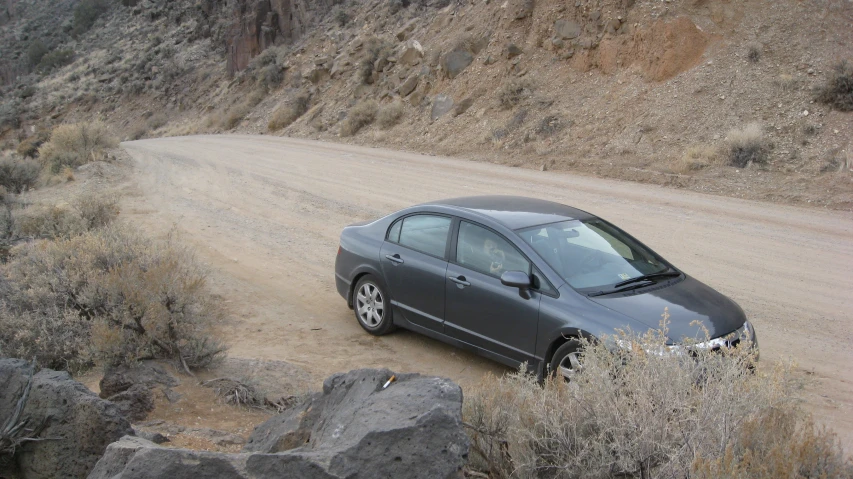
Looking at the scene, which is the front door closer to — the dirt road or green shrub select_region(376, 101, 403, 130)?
the dirt road

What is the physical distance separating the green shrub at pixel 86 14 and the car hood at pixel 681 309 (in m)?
74.9

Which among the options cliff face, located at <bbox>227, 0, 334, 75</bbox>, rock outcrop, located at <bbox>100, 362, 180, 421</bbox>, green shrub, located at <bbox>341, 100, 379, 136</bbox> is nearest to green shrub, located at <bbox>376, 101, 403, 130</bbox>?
green shrub, located at <bbox>341, 100, 379, 136</bbox>

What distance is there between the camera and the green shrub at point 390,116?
1038 inches

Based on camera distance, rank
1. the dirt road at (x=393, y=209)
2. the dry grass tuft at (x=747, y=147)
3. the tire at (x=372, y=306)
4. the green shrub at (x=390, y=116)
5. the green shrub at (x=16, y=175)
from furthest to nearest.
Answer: the green shrub at (x=390, y=116)
the green shrub at (x=16, y=175)
the dry grass tuft at (x=747, y=147)
the tire at (x=372, y=306)
the dirt road at (x=393, y=209)

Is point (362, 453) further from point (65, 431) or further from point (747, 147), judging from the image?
point (747, 147)

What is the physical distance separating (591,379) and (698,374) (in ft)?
1.83

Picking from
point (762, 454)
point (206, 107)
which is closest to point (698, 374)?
point (762, 454)

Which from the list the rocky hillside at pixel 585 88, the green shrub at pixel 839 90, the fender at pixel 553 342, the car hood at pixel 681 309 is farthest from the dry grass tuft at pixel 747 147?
the fender at pixel 553 342

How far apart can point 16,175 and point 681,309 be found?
16.1 m

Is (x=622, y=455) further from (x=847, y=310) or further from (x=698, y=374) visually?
(x=847, y=310)

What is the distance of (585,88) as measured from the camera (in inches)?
863

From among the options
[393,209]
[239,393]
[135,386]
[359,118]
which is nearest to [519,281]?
[239,393]

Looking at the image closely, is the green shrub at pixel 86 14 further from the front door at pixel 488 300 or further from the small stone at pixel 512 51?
the front door at pixel 488 300

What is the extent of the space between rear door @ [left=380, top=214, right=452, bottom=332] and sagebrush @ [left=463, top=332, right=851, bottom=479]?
8.86 feet
